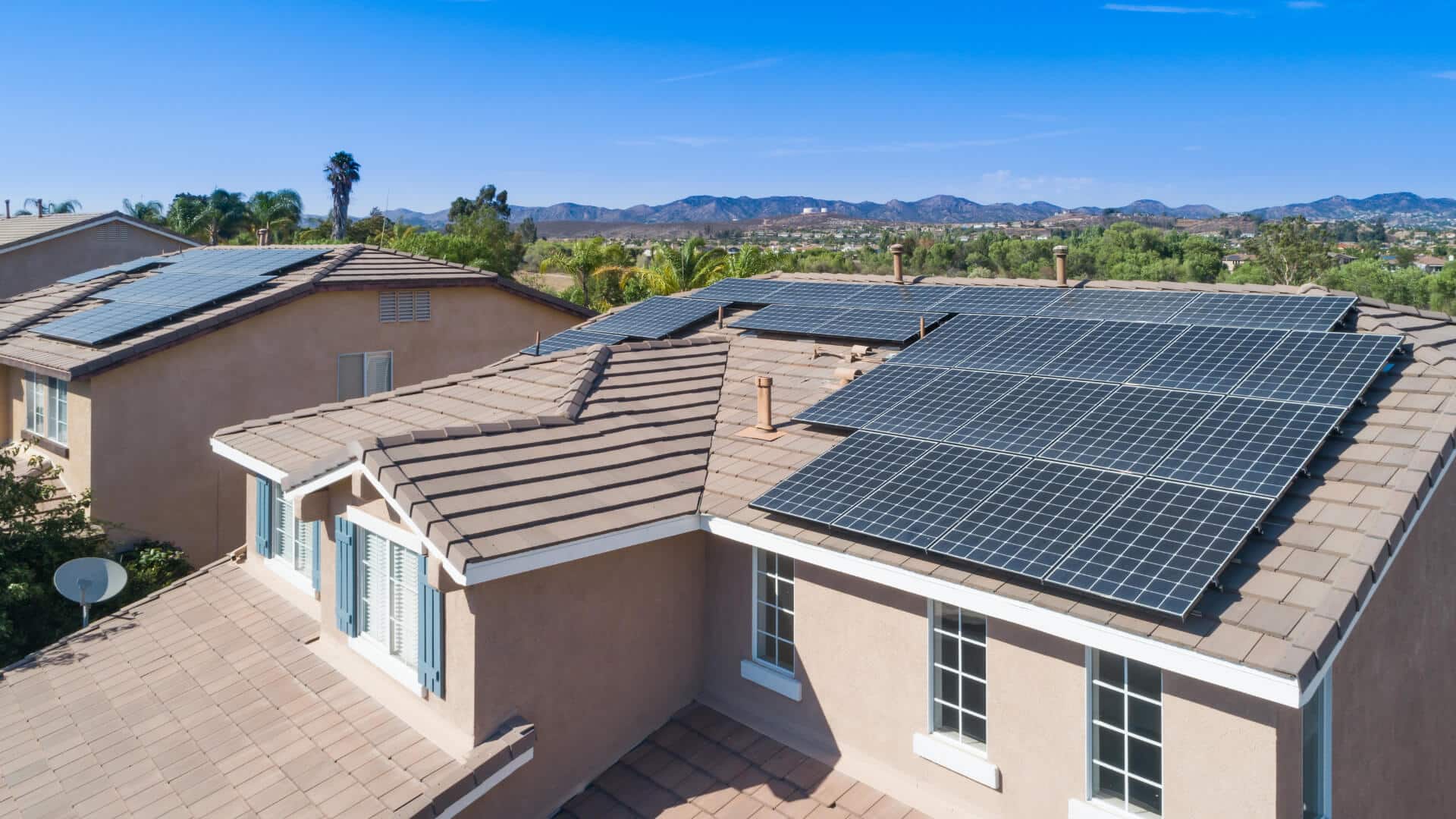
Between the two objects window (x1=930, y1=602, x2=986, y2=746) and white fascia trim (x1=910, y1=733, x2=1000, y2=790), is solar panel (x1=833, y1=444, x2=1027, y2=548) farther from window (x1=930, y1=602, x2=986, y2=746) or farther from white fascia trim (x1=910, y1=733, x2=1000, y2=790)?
white fascia trim (x1=910, y1=733, x2=1000, y2=790)

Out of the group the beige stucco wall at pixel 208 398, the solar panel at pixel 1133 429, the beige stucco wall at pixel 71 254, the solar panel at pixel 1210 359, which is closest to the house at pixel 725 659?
the solar panel at pixel 1133 429

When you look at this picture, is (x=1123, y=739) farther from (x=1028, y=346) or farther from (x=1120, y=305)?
(x=1120, y=305)

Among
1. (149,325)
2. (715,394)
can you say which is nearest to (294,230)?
(149,325)

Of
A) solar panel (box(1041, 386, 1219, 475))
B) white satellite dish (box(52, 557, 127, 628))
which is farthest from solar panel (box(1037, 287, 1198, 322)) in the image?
white satellite dish (box(52, 557, 127, 628))

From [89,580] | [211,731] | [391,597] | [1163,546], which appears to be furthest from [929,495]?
[89,580]

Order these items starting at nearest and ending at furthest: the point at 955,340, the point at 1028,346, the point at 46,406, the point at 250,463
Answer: the point at 1028,346
the point at 250,463
the point at 955,340
the point at 46,406
